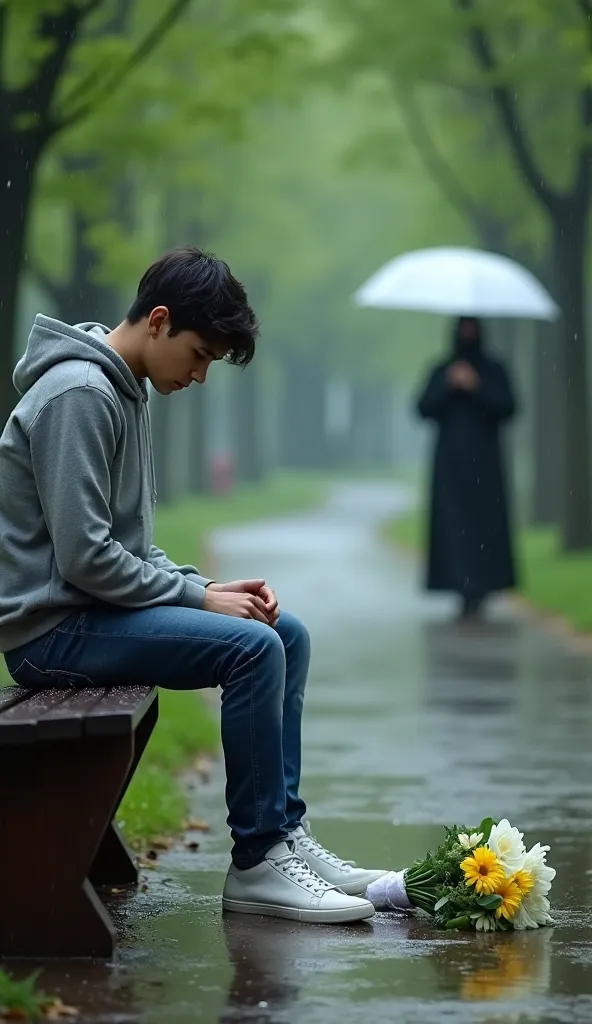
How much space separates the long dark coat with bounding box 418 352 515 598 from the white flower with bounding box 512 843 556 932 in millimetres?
9966

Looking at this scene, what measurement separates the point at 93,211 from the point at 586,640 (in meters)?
6.28

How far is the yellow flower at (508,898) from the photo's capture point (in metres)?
5.18

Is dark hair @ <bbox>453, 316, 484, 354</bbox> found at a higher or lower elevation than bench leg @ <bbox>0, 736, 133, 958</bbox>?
higher

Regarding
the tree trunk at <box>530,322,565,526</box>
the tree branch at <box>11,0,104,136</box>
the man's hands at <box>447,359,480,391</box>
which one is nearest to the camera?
the tree branch at <box>11,0,104,136</box>

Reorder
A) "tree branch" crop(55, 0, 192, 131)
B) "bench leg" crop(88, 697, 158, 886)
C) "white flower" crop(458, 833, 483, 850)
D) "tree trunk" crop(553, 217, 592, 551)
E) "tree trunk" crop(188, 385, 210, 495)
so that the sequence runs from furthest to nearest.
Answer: "tree trunk" crop(188, 385, 210, 495)
"tree trunk" crop(553, 217, 592, 551)
"tree branch" crop(55, 0, 192, 131)
"bench leg" crop(88, 697, 158, 886)
"white flower" crop(458, 833, 483, 850)

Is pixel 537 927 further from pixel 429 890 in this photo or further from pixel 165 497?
pixel 165 497

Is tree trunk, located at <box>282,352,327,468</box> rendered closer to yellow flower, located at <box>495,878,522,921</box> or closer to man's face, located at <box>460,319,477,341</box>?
man's face, located at <box>460,319,477,341</box>

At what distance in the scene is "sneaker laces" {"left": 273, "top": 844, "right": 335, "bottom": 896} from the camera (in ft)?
17.3

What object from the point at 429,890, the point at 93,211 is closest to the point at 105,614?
the point at 429,890

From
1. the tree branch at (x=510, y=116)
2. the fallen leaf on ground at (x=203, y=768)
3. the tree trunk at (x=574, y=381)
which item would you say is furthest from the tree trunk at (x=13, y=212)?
the tree trunk at (x=574, y=381)

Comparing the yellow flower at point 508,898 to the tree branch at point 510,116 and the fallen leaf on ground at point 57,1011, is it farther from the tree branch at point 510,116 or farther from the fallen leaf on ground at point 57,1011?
the tree branch at point 510,116

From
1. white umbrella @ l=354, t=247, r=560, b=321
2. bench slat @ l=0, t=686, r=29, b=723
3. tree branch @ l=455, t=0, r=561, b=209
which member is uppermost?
tree branch @ l=455, t=0, r=561, b=209

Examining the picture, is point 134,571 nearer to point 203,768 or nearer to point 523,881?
point 523,881

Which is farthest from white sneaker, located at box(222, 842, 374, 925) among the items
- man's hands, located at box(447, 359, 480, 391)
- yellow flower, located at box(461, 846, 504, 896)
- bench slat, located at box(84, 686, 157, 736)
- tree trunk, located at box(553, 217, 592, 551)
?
tree trunk, located at box(553, 217, 592, 551)
